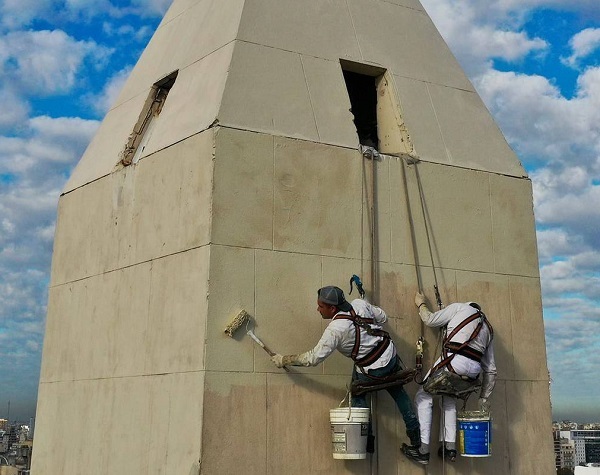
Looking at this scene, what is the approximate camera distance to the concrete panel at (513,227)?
9.09m

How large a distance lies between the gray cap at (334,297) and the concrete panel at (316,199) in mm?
643

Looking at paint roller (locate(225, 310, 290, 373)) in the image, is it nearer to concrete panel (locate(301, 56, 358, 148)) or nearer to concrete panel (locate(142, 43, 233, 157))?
concrete panel (locate(142, 43, 233, 157))

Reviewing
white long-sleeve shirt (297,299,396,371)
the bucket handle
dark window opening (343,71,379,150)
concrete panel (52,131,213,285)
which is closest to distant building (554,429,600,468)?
dark window opening (343,71,379,150)

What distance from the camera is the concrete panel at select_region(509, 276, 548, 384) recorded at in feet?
29.1

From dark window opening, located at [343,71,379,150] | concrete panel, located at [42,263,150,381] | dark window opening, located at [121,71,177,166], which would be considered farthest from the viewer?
dark window opening, located at [343,71,379,150]

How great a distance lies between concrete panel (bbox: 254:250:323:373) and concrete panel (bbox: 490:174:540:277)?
242 centimetres

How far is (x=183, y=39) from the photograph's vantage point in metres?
9.66

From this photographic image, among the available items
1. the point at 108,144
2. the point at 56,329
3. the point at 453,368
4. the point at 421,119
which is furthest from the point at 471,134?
the point at 56,329

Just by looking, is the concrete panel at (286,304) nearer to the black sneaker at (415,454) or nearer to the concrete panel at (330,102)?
the black sneaker at (415,454)

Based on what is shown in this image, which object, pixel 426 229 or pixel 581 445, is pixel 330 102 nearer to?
pixel 426 229

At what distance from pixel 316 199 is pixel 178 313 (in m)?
1.76

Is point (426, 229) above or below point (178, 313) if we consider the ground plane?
above

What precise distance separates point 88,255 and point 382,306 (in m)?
3.46

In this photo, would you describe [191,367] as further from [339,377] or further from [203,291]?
[339,377]
